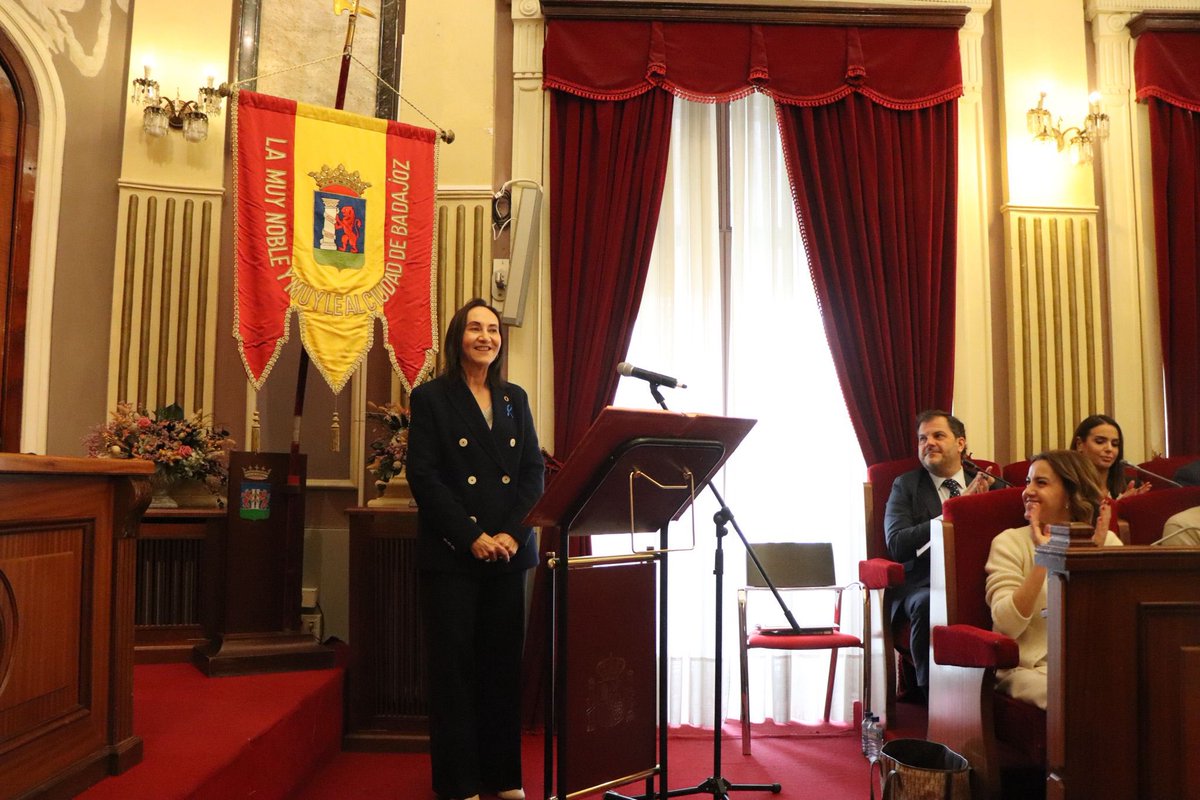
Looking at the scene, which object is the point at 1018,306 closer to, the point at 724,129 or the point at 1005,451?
the point at 1005,451

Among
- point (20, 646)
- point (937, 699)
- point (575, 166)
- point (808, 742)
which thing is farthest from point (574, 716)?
point (575, 166)

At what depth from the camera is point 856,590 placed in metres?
4.60

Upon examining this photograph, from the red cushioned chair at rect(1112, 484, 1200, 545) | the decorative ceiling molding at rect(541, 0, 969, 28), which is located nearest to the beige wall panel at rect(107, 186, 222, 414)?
the decorative ceiling molding at rect(541, 0, 969, 28)

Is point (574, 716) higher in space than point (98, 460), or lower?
lower

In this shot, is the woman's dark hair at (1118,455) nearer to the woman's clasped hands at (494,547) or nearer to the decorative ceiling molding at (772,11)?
the decorative ceiling molding at (772,11)

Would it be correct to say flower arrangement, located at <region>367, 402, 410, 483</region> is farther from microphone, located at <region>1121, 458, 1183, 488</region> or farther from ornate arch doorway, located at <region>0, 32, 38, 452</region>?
microphone, located at <region>1121, 458, 1183, 488</region>

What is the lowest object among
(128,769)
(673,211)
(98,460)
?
(128,769)

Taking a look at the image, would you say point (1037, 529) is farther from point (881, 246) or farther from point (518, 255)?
point (518, 255)

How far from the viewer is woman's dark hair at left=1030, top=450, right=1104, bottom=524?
8.94 ft

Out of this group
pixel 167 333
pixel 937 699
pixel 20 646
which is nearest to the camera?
pixel 20 646

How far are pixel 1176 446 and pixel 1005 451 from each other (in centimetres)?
78

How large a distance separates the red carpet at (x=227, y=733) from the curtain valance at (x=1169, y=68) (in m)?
4.66

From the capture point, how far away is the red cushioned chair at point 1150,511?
318cm

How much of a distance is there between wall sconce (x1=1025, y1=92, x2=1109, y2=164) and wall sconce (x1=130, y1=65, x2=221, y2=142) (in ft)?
12.5
